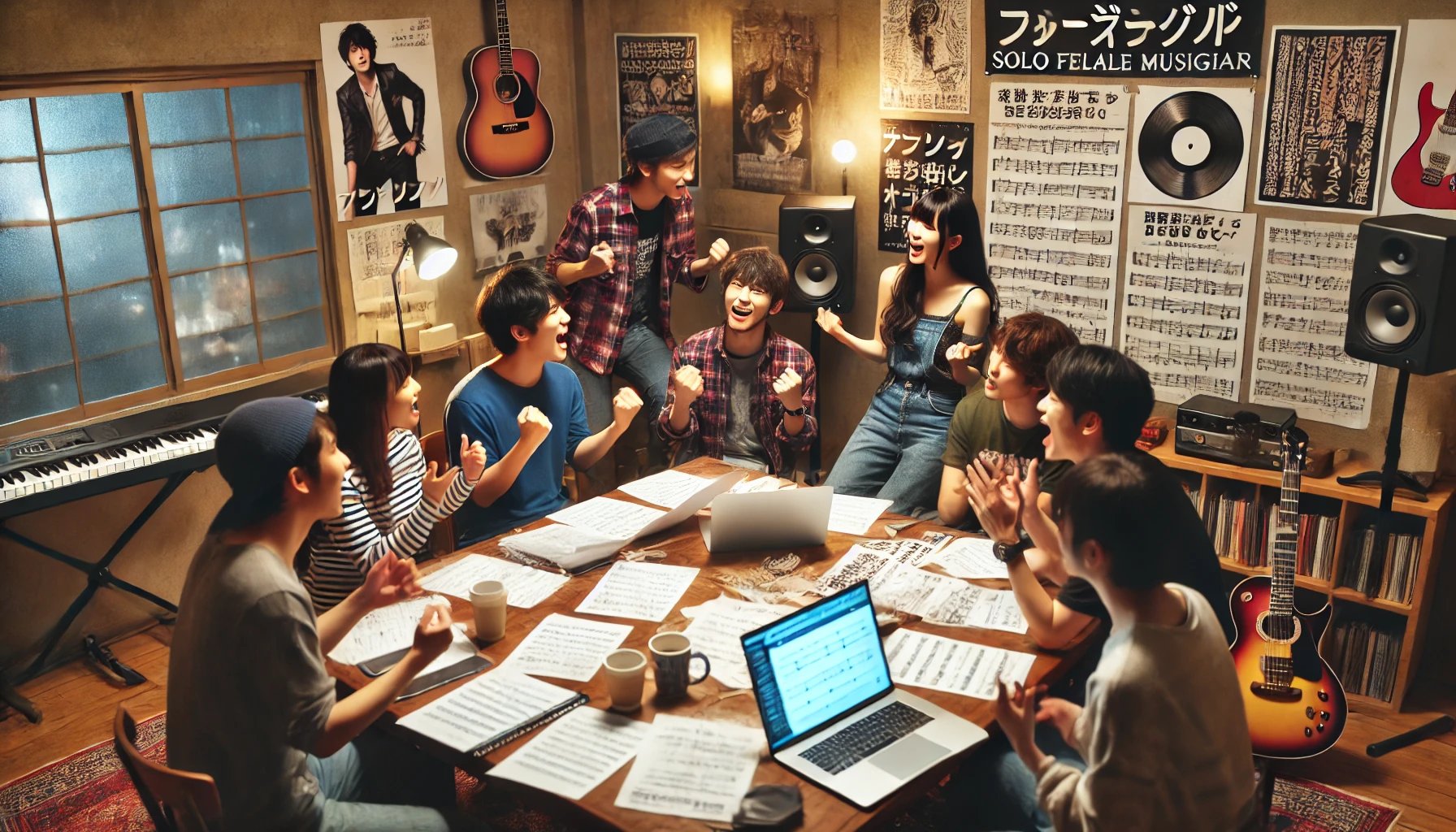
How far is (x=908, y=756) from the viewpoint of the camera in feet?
6.93

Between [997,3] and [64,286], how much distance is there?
11.6 feet

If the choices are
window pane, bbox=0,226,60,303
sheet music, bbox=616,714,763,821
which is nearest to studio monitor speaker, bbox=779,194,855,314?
window pane, bbox=0,226,60,303

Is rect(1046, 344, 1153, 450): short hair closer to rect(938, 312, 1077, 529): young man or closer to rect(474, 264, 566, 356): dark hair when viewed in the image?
rect(938, 312, 1077, 529): young man

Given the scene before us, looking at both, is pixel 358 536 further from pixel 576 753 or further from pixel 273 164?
pixel 273 164

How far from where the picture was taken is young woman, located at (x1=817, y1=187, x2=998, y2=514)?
13.1 ft

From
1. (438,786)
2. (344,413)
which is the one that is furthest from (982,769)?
(344,413)

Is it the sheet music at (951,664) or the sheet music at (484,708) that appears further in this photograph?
the sheet music at (951,664)

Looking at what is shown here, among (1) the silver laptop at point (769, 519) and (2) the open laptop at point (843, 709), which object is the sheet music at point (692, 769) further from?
(1) the silver laptop at point (769, 519)

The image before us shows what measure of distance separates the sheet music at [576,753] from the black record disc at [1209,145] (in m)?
3.01

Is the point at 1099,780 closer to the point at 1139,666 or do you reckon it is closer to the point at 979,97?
the point at 1139,666

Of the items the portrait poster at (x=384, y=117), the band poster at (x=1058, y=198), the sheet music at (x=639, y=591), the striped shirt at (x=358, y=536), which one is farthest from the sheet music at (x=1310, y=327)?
the portrait poster at (x=384, y=117)

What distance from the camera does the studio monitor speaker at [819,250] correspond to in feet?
15.6

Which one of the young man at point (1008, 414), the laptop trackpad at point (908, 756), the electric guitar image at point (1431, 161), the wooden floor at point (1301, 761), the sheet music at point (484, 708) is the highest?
the electric guitar image at point (1431, 161)

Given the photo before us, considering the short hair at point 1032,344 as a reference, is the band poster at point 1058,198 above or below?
above
